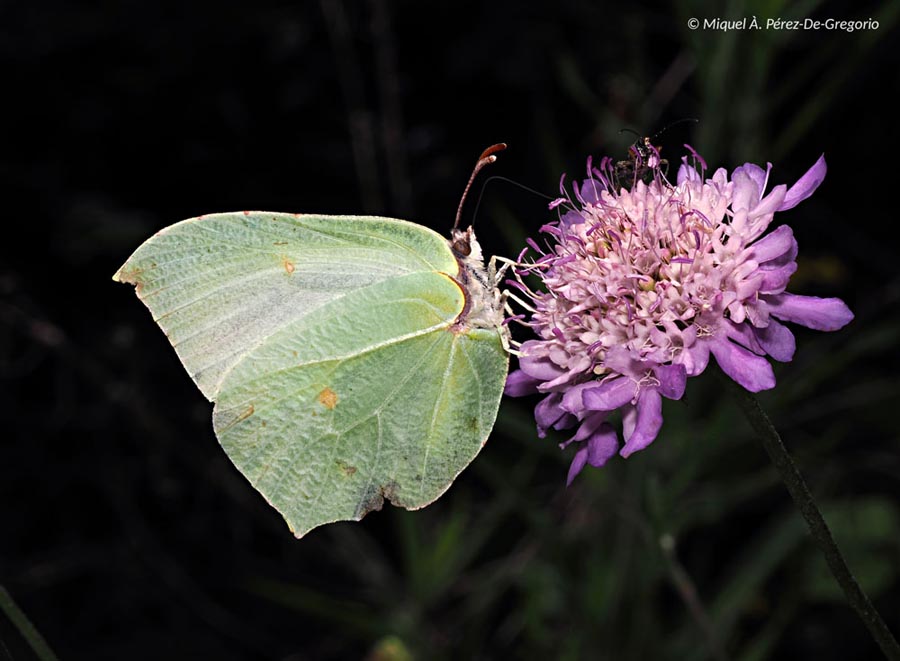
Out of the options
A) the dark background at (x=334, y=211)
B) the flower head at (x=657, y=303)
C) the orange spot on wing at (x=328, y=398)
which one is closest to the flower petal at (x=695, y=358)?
the flower head at (x=657, y=303)

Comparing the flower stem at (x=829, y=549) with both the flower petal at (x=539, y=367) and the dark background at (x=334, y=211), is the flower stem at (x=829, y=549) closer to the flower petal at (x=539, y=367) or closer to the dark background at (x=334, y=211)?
the flower petal at (x=539, y=367)

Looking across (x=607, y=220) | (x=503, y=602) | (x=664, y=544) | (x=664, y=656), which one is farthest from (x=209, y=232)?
(x=503, y=602)

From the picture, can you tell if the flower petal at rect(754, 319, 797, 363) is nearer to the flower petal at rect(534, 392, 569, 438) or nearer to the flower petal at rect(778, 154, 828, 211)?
the flower petal at rect(778, 154, 828, 211)

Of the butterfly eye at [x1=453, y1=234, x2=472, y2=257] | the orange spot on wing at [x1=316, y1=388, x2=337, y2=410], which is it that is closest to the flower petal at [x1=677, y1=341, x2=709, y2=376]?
the butterfly eye at [x1=453, y1=234, x2=472, y2=257]

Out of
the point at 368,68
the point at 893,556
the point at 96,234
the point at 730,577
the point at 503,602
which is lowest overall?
the point at 503,602

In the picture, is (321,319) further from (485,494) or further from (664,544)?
(485,494)

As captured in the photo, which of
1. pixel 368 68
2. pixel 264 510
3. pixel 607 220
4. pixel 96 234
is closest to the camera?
pixel 607 220

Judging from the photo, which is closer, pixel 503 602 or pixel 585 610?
pixel 585 610
